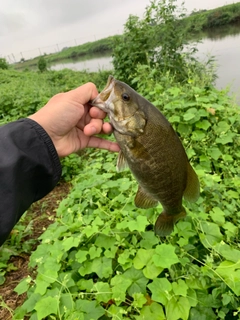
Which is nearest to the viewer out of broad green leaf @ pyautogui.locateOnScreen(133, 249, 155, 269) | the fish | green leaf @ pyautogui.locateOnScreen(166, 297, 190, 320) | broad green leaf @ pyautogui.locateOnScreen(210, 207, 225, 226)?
the fish

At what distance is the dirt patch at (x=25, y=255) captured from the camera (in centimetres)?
249

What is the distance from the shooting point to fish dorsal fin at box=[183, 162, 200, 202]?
5.71 ft

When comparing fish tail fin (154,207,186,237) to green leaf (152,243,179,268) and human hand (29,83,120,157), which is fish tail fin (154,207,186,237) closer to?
green leaf (152,243,179,268)

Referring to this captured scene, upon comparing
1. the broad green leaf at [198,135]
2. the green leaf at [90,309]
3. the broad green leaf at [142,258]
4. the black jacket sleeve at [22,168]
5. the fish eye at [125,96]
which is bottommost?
the green leaf at [90,309]

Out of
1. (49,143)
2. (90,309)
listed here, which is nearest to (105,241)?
(90,309)

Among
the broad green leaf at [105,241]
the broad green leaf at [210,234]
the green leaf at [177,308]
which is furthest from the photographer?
the broad green leaf at [105,241]

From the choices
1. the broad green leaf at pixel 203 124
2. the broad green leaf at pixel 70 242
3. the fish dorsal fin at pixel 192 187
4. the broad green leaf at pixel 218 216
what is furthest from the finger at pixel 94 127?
the broad green leaf at pixel 203 124

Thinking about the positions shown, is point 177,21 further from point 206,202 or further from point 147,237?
point 147,237

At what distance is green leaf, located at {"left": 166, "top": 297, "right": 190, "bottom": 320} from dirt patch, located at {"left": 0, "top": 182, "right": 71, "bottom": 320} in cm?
112

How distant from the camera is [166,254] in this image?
6.16ft

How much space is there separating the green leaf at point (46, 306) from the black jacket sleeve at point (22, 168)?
23.9 inches

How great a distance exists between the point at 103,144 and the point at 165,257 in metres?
0.96

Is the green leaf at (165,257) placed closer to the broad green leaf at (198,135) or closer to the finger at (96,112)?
the finger at (96,112)

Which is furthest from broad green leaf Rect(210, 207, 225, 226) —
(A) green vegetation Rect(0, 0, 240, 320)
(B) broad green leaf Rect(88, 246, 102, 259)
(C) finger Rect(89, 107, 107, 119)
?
(C) finger Rect(89, 107, 107, 119)
